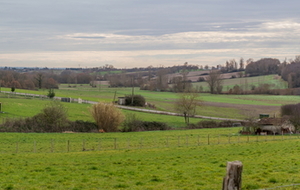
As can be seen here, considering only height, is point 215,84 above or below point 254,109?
above

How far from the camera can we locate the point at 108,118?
57.4 m

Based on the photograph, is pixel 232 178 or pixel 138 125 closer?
pixel 232 178

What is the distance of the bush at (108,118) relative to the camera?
57447 millimetres

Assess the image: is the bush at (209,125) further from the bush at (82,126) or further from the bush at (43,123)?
the bush at (43,123)

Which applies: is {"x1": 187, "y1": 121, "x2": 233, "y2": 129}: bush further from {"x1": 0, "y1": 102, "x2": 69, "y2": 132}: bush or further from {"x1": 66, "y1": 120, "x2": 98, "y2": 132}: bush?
{"x1": 0, "y1": 102, "x2": 69, "y2": 132}: bush

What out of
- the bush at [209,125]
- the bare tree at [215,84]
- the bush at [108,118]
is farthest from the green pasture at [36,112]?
the bare tree at [215,84]

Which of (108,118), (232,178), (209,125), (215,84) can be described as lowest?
(209,125)

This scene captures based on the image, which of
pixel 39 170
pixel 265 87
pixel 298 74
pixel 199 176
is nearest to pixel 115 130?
pixel 39 170

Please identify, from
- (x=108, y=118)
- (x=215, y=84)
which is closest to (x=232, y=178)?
(x=108, y=118)

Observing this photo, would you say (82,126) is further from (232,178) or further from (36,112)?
(232,178)

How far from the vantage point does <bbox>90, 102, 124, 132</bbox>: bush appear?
5745 centimetres

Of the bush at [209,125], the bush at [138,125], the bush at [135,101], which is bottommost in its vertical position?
the bush at [209,125]

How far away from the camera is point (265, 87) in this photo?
150 metres

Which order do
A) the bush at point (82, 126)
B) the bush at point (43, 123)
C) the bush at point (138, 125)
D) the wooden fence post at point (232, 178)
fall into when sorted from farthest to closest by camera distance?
the bush at point (138, 125) → the bush at point (82, 126) → the bush at point (43, 123) → the wooden fence post at point (232, 178)
